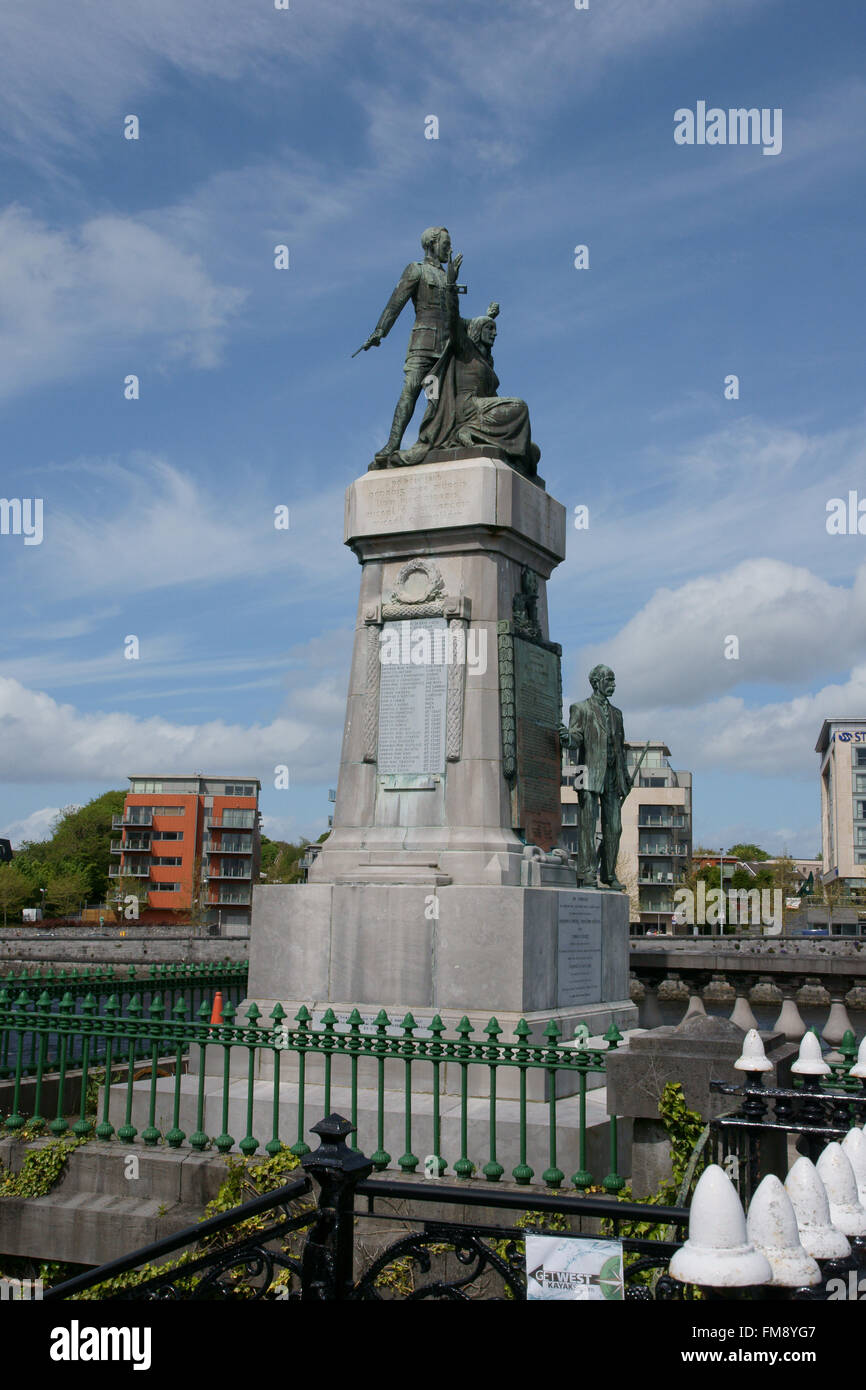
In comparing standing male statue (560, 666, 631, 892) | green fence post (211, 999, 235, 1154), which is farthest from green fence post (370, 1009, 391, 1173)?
standing male statue (560, 666, 631, 892)

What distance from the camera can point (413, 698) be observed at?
13.1m

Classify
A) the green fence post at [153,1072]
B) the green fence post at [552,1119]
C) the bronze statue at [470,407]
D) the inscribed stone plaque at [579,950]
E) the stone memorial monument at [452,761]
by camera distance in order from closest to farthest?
the green fence post at [552,1119] → the green fence post at [153,1072] → the stone memorial monument at [452,761] → the inscribed stone plaque at [579,950] → the bronze statue at [470,407]

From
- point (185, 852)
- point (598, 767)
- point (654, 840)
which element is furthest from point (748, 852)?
point (598, 767)

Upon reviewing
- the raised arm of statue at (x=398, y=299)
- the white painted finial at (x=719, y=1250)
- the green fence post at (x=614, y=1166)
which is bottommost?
the green fence post at (x=614, y=1166)

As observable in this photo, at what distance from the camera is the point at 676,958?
43.0 m

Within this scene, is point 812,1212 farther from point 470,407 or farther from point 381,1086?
point 470,407

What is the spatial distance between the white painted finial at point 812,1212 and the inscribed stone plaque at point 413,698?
953 cm

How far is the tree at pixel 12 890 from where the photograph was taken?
97.4 metres

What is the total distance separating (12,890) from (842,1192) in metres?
102

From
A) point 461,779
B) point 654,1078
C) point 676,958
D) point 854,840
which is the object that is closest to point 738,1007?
point 461,779

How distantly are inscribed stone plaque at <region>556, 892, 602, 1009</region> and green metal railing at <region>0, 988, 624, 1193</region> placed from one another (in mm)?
1513

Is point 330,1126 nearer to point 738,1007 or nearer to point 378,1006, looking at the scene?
point 378,1006

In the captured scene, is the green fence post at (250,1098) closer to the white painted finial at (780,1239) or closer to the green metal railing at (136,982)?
the green metal railing at (136,982)

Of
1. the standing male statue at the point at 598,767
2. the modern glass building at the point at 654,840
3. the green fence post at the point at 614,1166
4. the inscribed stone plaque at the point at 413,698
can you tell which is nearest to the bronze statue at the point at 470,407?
the inscribed stone plaque at the point at 413,698
